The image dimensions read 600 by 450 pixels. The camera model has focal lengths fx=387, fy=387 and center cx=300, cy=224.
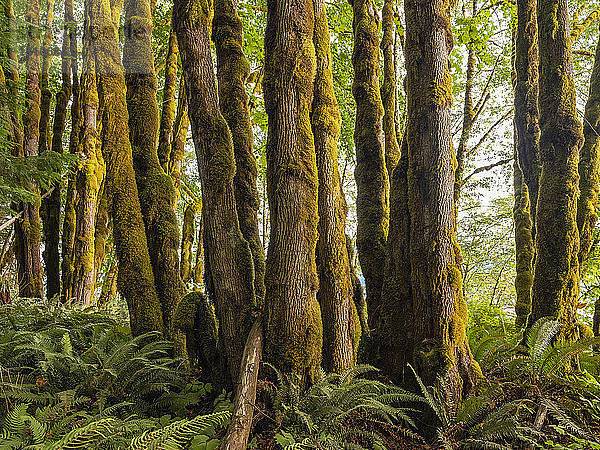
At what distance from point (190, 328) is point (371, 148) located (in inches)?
120

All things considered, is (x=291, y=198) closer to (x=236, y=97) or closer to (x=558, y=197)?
(x=236, y=97)

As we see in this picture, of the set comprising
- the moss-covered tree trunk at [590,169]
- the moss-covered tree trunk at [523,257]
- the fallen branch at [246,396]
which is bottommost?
the fallen branch at [246,396]

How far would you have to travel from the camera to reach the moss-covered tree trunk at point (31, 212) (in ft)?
26.5

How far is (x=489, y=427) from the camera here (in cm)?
294

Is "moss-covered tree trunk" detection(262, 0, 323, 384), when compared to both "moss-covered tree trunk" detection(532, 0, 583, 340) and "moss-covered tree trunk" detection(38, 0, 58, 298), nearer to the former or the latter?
"moss-covered tree trunk" detection(532, 0, 583, 340)

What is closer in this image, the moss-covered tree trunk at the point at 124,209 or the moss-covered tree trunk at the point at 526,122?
the moss-covered tree trunk at the point at 124,209

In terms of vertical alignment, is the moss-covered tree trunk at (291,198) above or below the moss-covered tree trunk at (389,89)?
below

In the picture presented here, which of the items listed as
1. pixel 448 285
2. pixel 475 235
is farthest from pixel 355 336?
pixel 475 235

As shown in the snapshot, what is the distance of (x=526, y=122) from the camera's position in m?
5.25

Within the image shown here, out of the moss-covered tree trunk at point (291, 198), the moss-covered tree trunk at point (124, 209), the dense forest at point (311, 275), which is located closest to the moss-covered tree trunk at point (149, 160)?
the dense forest at point (311, 275)

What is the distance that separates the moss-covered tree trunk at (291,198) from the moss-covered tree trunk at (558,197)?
250 cm

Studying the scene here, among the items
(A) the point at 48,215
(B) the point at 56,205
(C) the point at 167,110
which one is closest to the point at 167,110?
(C) the point at 167,110

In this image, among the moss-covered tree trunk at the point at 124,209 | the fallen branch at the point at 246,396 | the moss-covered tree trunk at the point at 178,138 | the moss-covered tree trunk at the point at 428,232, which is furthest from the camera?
→ the moss-covered tree trunk at the point at 178,138

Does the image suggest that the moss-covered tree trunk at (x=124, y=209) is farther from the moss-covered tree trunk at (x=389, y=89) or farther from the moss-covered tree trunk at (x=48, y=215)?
the moss-covered tree trunk at (x=48, y=215)
